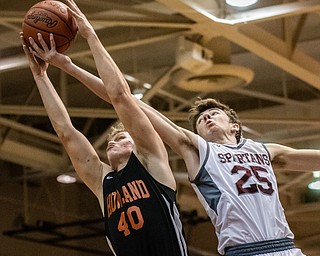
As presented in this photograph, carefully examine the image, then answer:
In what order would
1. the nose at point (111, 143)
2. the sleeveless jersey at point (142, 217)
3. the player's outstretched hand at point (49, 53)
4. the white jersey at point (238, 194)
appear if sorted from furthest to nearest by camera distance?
the nose at point (111, 143), the player's outstretched hand at point (49, 53), the white jersey at point (238, 194), the sleeveless jersey at point (142, 217)

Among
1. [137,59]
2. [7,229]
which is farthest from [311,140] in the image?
[7,229]

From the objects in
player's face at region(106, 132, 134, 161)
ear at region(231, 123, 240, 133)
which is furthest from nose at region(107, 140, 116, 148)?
ear at region(231, 123, 240, 133)

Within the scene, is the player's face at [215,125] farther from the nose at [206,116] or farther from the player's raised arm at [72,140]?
the player's raised arm at [72,140]

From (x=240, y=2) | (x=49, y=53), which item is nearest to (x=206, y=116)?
(x=49, y=53)

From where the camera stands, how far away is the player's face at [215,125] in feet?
19.0

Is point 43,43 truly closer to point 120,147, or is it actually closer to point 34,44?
point 34,44

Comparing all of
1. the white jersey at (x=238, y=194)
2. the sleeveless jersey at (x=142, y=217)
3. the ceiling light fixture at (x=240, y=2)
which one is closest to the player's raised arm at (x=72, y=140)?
the sleeveless jersey at (x=142, y=217)

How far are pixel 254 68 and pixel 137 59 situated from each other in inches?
77.7

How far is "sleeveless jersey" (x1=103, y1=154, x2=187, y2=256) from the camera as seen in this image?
5176mm

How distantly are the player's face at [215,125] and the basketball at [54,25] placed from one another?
1002mm

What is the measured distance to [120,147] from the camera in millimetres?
5535

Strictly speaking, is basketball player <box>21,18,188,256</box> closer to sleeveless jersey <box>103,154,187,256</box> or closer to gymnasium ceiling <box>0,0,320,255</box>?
sleeveless jersey <box>103,154,187,256</box>

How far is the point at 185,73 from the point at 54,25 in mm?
5713

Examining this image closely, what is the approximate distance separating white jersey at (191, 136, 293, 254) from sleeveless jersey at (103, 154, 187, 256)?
257 mm
